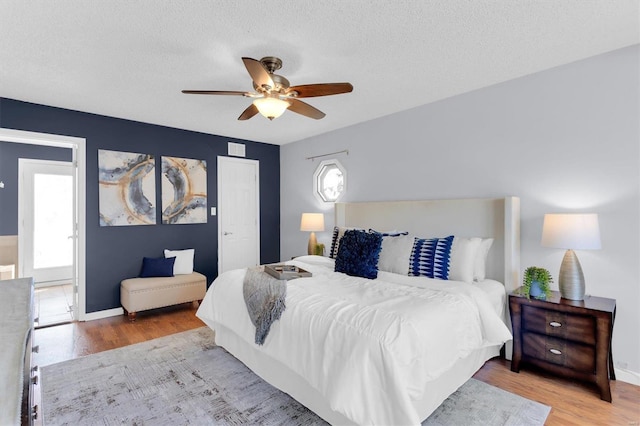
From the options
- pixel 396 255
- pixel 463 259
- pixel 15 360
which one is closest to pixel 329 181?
pixel 396 255

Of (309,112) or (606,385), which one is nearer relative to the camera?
(606,385)

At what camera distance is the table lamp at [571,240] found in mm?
2299

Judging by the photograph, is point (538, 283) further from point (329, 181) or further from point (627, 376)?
point (329, 181)

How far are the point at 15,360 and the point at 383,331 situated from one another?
4.62 feet

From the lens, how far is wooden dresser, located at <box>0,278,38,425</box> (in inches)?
24.1

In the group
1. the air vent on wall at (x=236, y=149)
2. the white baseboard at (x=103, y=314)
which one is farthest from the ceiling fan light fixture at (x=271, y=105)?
the white baseboard at (x=103, y=314)

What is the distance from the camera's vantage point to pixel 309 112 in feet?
8.99

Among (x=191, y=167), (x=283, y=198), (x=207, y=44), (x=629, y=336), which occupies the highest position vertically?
(x=207, y=44)

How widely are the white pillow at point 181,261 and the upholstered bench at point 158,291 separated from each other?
131 mm

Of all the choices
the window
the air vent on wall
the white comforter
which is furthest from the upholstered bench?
the window

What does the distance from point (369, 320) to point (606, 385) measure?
1788 millimetres

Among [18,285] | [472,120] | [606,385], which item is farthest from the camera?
[472,120]

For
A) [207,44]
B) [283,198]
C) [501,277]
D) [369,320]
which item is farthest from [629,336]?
[283,198]

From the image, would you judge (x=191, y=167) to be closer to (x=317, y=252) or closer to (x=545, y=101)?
(x=317, y=252)
